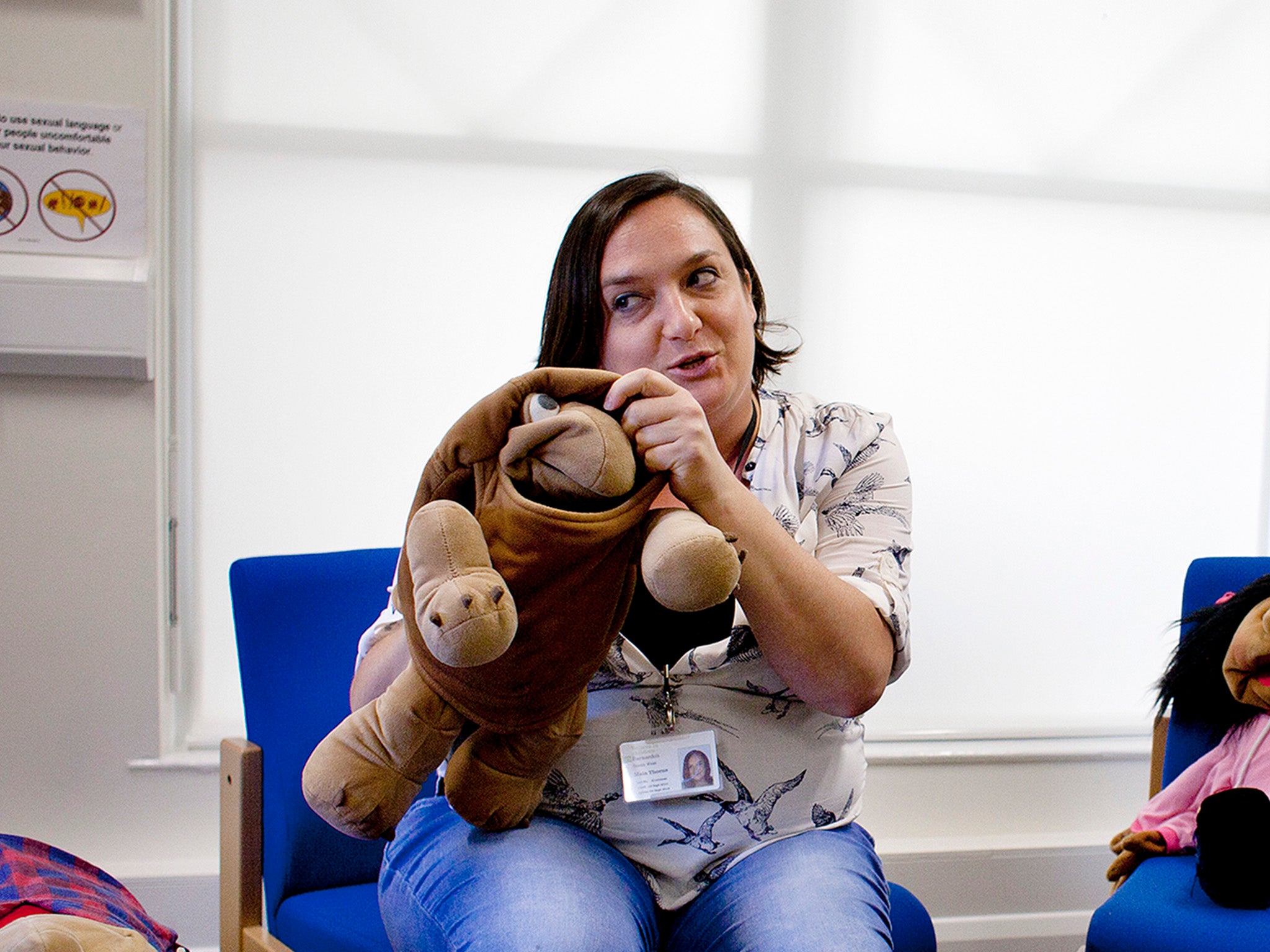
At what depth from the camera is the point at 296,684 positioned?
159 centimetres

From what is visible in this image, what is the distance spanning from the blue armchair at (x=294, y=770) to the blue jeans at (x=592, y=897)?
0.36 meters

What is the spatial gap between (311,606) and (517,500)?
879mm

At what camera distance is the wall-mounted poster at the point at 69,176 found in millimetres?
2041

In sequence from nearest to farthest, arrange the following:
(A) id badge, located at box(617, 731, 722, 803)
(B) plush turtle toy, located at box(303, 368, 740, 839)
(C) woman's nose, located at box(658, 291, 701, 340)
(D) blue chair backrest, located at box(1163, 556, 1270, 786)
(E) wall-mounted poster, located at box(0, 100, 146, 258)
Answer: (B) plush turtle toy, located at box(303, 368, 740, 839), (A) id badge, located at box(617, 731, 722, 803), (C) woman's nose, located at box(658, 291, 701, 340), (D) blue chair backrest, located at box(1163, 556, 1270, 786), (E) wall-mounted poster, located at box(0, 100, 146, 258)

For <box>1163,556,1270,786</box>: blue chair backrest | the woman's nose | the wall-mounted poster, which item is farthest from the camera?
the wall-mounted poster

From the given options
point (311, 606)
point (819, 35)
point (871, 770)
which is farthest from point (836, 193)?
point (311, 606)

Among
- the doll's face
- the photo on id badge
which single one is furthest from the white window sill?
the doll's face

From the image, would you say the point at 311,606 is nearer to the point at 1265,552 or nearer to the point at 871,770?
the point at 871,770

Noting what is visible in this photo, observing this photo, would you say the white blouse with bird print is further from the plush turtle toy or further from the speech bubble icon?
the speech bubble icon

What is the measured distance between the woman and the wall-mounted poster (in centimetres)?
124

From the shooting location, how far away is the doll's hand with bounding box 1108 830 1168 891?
1652mm

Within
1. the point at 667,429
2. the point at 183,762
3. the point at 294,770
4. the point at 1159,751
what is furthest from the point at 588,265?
the point at 183,762

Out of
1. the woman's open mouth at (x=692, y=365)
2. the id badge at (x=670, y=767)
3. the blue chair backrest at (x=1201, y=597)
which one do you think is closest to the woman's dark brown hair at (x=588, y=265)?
the woman's open mouth at (x=692, y=365)

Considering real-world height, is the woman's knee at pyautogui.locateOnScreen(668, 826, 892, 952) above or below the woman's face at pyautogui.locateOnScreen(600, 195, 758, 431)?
below
